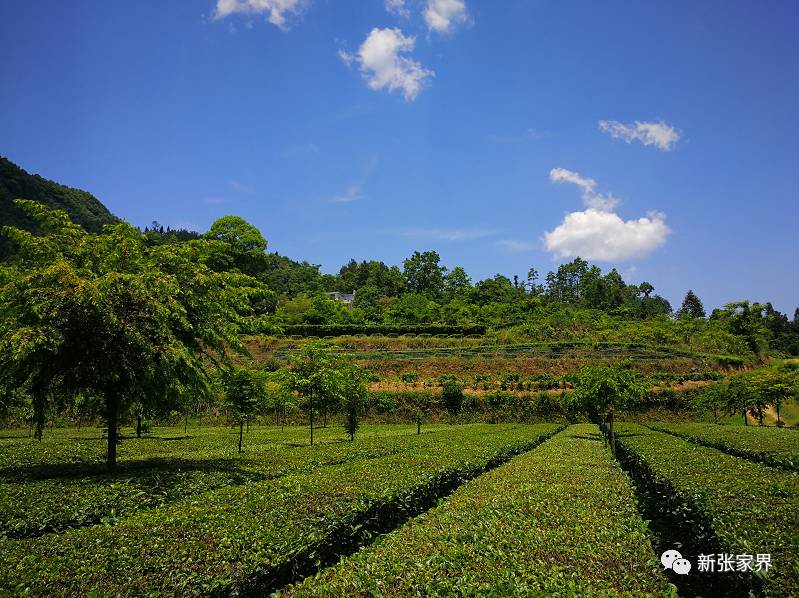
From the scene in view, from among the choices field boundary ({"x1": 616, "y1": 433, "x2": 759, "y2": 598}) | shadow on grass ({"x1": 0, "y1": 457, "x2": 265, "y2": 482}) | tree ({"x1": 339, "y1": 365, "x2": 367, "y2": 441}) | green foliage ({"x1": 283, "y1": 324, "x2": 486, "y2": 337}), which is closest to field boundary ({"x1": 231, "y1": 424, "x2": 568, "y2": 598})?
shadow on grass ({"x1": 0, "y1": 457, "x2": 265, "y2": 482})

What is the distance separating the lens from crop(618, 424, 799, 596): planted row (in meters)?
6.42

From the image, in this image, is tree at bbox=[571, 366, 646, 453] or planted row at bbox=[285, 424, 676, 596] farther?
tree at bbox=[571, 366, 646, 453]

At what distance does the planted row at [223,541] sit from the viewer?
5680mm

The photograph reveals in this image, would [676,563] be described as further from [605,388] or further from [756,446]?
[605,388]

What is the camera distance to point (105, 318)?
37.4 feet

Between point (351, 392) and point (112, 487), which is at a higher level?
point (351, 392)

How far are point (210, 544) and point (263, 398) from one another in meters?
17.1

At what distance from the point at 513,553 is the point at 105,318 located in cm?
1032

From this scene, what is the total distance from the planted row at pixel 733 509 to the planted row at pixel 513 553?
1.08m

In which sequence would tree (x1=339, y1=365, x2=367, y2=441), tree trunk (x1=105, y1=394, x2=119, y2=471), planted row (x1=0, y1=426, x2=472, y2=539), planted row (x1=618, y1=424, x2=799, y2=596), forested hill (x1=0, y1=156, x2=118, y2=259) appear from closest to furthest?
planted row (x1=618, y1=424, x2=799, y2=596)
planted row (x1=0, y1=426, x2=472, y2=539)
tree trunk (x1=105, y1=394, x2=119, y2=471)
tree (x1=339, y1=365, x2=367, y2=441)
forested hill (x1=0, y1=156, x2=118, y2=259)

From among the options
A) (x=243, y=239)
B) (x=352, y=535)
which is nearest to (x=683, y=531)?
(x=352, y=535)

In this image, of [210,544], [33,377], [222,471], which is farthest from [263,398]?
[210,544]

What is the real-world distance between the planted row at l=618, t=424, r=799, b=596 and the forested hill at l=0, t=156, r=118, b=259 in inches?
3498

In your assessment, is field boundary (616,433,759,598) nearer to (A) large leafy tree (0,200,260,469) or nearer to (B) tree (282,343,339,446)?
(A) large leafy tree (0,200,260,469)
